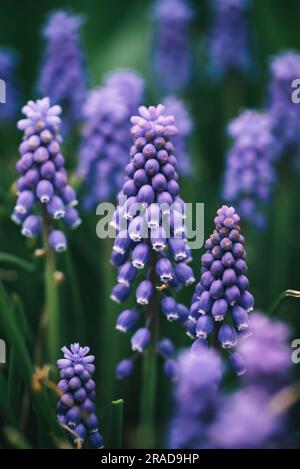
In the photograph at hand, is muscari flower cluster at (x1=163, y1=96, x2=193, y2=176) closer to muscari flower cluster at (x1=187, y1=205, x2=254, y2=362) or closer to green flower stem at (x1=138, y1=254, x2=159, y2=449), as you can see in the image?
green flower stem at (x1=138, y1=254, x2=159, y2=449)

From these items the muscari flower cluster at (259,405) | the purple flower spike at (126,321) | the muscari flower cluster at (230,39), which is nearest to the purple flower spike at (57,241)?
the purple flower spike at (126,321)

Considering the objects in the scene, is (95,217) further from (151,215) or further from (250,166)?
(151,215)

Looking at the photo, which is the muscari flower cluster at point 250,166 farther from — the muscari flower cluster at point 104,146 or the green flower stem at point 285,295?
the green flower stem at point 285,295

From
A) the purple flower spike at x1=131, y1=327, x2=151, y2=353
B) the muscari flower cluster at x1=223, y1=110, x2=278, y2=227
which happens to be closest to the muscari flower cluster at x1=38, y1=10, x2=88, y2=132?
the muscari flower cluster at x1=223, y1=110, x2=278, y2=227

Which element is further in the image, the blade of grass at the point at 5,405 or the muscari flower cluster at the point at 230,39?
the muscari flower cluster at the point at 230,39

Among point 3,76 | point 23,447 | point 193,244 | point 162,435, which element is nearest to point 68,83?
point 3,76

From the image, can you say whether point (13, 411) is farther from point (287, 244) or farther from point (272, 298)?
point (287, 244)

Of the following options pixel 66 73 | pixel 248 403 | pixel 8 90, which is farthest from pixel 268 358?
pixel 8 90
